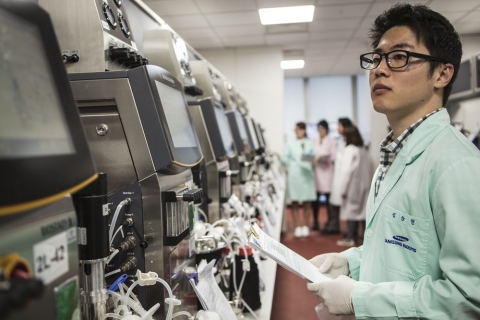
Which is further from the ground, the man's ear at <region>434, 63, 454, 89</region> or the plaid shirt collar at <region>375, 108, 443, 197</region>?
the man's ear at <region>434, 63, 454, 89</region>

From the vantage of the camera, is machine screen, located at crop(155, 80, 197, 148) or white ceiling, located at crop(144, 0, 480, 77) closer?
machine screen, located at crop(155, 80, 197, 148)

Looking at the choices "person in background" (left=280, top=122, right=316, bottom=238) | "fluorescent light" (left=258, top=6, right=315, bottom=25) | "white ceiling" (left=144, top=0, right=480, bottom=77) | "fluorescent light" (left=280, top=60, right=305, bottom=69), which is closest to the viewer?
"white ceiling" (left=144, top=0, right=480, bottom=77)

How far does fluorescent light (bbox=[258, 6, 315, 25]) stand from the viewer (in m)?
4.50

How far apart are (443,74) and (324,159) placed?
15.3 feet

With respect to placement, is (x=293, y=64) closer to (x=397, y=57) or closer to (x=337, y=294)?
(x=397, y=57)

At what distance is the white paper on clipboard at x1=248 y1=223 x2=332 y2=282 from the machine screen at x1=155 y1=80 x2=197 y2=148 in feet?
1.22

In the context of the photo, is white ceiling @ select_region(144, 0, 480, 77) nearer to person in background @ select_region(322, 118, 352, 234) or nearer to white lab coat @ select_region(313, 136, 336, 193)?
person in background @ select_region(322, 118, 352, 234)

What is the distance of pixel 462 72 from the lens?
427cm

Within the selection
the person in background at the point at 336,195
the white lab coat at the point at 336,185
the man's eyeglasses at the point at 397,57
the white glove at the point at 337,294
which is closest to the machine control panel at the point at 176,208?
the white glove at the point at 337,294

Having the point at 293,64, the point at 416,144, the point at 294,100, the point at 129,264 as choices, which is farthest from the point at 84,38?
the point at 294,100

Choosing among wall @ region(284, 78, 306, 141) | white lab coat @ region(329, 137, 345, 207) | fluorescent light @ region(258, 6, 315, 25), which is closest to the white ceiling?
fluorescent light @ region(258, 6, 315, 25)

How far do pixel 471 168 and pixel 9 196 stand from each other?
950 millimetres

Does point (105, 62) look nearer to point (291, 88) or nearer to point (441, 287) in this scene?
point (441, 287)

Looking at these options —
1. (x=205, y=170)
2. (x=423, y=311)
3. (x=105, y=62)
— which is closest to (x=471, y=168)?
(x=423, y=311)
